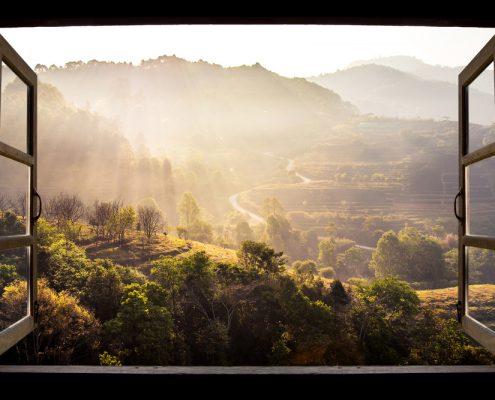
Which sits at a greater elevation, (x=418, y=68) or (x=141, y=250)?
(x=418, y=68)

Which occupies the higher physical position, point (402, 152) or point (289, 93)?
point (289, 93)

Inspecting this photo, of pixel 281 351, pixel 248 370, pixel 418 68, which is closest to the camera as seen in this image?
pixel 248 370

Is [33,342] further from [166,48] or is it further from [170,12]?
[166,48]

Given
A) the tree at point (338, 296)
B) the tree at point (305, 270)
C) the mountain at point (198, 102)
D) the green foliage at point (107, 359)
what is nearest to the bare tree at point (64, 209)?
the green foliage at point (107, 359)

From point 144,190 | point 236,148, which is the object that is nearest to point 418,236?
point 236,148

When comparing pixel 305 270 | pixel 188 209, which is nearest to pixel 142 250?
pixel 188 209

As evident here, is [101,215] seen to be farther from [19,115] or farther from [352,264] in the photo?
[19,115]

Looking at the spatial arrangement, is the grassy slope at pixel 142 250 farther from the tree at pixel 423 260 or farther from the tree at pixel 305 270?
the tree at pixel 423 260

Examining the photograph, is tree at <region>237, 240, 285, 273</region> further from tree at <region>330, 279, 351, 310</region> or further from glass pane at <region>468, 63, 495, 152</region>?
glass pane at <region>468, 63, 495, 152</region>
